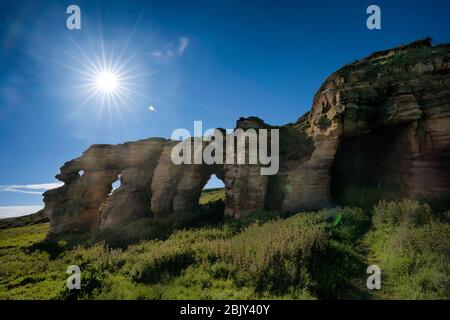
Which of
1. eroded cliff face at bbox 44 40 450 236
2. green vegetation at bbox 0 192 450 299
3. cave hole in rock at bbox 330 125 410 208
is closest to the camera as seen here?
green vegetation at bbox 0 192 450 299

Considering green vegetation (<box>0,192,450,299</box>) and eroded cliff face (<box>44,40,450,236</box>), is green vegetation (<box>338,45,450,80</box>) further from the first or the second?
green vegetation (<box>0,192,450,299</box>)

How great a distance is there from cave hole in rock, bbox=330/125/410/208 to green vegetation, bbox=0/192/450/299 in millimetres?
3232

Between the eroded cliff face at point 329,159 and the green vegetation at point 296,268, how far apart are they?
4190 millimetres

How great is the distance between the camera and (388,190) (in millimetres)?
16312

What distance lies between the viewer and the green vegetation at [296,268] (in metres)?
7.38

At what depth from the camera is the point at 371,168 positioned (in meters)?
19.2

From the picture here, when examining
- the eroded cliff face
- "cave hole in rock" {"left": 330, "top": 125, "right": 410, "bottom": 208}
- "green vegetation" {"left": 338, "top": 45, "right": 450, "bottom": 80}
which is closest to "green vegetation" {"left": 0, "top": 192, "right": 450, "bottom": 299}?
"cave hole in rock" {"left": 330, "top": 125, "right": 410, "bottom": 208}

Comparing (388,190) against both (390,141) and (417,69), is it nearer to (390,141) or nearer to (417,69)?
(390,141)

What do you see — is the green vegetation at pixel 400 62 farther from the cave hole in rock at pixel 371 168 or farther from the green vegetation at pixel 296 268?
the green vegetation at pixel 296 268

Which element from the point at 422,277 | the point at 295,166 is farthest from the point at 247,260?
the point at 295,166

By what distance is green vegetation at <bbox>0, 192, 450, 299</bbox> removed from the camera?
7376 millimetres

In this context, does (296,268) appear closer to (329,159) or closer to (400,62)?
(329,159)

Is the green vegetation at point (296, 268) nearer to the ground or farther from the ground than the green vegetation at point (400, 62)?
nearer to the ground

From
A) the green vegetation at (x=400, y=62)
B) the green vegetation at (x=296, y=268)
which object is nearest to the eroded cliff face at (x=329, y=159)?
the green vegetation at (x=400, y=62)
